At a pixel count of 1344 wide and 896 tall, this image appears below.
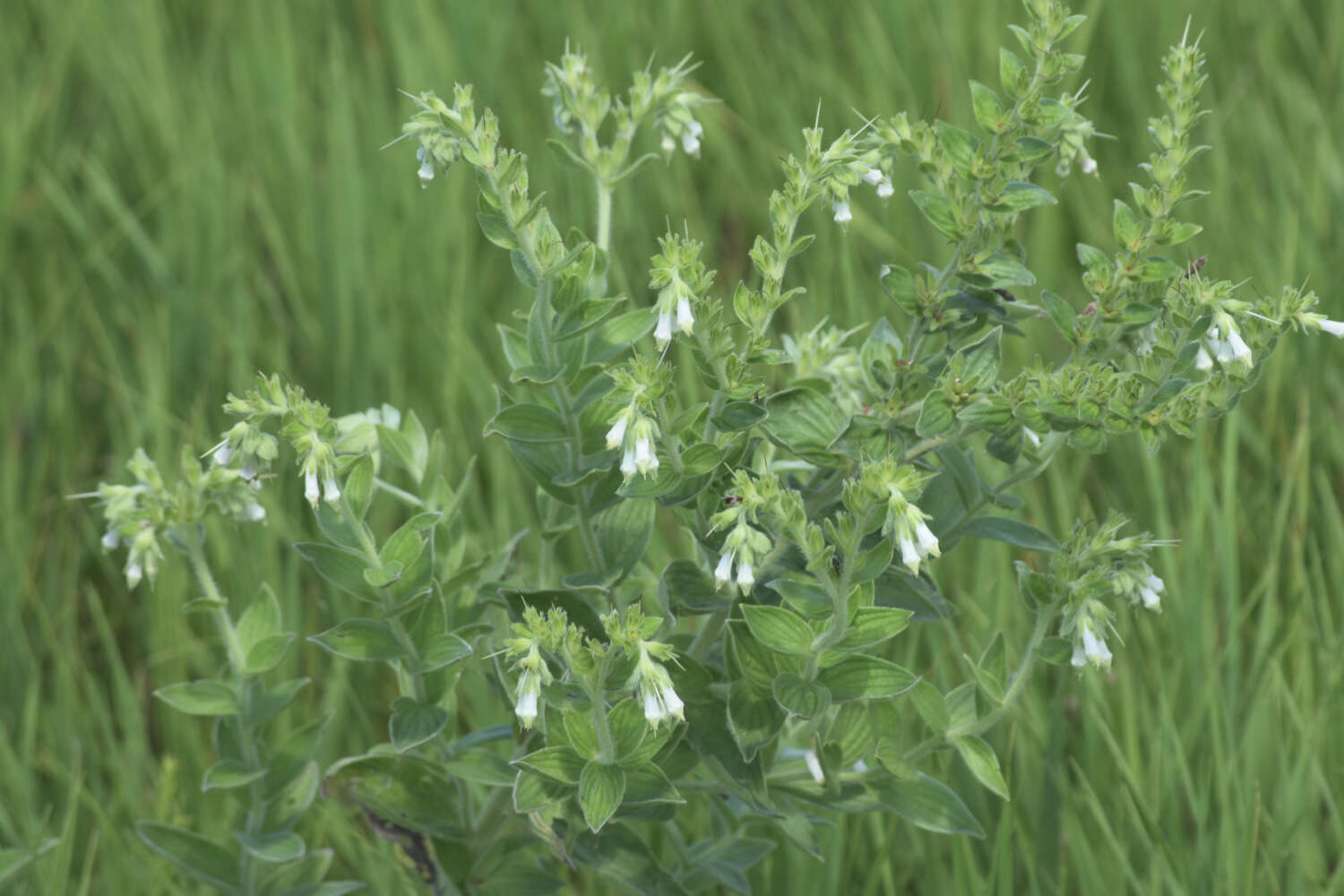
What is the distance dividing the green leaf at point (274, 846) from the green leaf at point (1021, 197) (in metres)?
1.18

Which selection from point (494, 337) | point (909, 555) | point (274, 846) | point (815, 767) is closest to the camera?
point (909, 555)

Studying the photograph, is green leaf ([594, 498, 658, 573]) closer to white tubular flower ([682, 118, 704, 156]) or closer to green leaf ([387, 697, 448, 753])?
green leaf ([387, 697, 448, 753])

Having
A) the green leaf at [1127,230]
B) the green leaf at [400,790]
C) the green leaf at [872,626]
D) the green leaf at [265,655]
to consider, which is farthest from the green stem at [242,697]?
the green leaf at [1127,230]

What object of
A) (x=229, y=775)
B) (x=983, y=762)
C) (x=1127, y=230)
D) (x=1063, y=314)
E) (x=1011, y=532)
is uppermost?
(x=1127, y=230)

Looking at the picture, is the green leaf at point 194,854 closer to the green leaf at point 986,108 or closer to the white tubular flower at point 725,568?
the white tubular flower at point 725,568

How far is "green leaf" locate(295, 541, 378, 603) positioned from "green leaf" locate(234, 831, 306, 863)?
41 centimetres

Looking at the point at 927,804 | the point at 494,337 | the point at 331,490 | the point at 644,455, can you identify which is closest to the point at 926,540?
the point at 644,455

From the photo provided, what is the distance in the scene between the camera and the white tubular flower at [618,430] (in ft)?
4.29

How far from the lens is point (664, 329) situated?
4.34 feet

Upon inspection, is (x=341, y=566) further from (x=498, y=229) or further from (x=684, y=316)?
(x=684, y=316)

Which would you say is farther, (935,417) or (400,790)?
(400,790)

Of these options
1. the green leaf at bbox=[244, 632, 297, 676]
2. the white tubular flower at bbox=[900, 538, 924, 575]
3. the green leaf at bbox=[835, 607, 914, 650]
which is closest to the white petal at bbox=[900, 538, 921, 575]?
the white tubular flower at bbox=[900, 538, 924, 575]

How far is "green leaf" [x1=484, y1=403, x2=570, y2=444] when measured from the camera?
152 centimetres

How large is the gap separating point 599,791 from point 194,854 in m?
0.76
